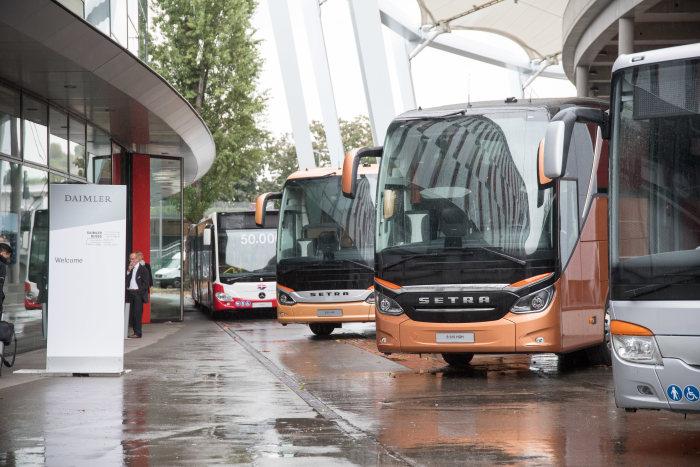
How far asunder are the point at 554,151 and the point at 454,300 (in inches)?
173

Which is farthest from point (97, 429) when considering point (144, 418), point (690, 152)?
point (690, 152)

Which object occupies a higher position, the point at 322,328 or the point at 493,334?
the point at 493,334

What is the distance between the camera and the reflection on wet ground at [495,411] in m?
8.52

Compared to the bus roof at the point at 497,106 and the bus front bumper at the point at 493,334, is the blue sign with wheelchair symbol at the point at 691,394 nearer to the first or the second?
the bus front bumper at the point at 493,334

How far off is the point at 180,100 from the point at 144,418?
12.8 metres

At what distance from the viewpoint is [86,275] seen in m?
14.1

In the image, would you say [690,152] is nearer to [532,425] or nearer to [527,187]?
[532,425]

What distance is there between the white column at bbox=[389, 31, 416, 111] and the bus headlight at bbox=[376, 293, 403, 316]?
21.9m

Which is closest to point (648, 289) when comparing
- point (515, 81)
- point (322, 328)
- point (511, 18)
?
point (322, 328)

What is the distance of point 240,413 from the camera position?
425 inches

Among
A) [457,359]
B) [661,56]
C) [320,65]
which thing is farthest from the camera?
[320,65]

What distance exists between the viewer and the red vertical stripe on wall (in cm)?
2859

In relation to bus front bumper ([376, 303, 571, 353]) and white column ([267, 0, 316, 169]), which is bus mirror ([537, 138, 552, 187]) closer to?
bus front bumper ([376, 303, 571, 353])

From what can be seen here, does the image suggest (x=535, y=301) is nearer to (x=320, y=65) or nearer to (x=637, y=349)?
(x=637, y=349)
